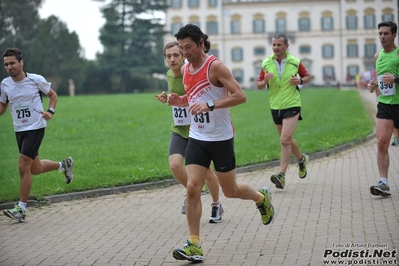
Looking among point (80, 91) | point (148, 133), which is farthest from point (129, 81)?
point (148, 133)

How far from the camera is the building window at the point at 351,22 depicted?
10488 centimetres

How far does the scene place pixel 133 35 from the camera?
87250mm

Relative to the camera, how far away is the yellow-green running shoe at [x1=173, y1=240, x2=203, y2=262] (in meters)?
7.08

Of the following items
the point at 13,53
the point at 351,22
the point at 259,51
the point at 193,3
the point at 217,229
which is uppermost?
the point at 193,3

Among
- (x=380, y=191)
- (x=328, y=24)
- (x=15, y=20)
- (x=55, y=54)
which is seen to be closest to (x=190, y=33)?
(x=380, y=191)

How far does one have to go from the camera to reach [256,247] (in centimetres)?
783

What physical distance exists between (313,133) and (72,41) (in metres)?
63.8

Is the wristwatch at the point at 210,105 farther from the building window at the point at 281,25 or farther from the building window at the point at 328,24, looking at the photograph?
the building window at the point at 281,25

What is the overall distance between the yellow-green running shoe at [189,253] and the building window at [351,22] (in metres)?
101

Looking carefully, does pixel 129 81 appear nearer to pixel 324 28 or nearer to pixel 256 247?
pixel 324 28

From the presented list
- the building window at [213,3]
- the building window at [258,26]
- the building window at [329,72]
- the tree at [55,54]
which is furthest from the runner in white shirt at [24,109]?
the building window at [213,3]

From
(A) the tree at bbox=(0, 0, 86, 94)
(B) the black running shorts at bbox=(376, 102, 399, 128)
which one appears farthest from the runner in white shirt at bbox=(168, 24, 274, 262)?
(A) the tree at bbox=(0, 0, 86, 94)
